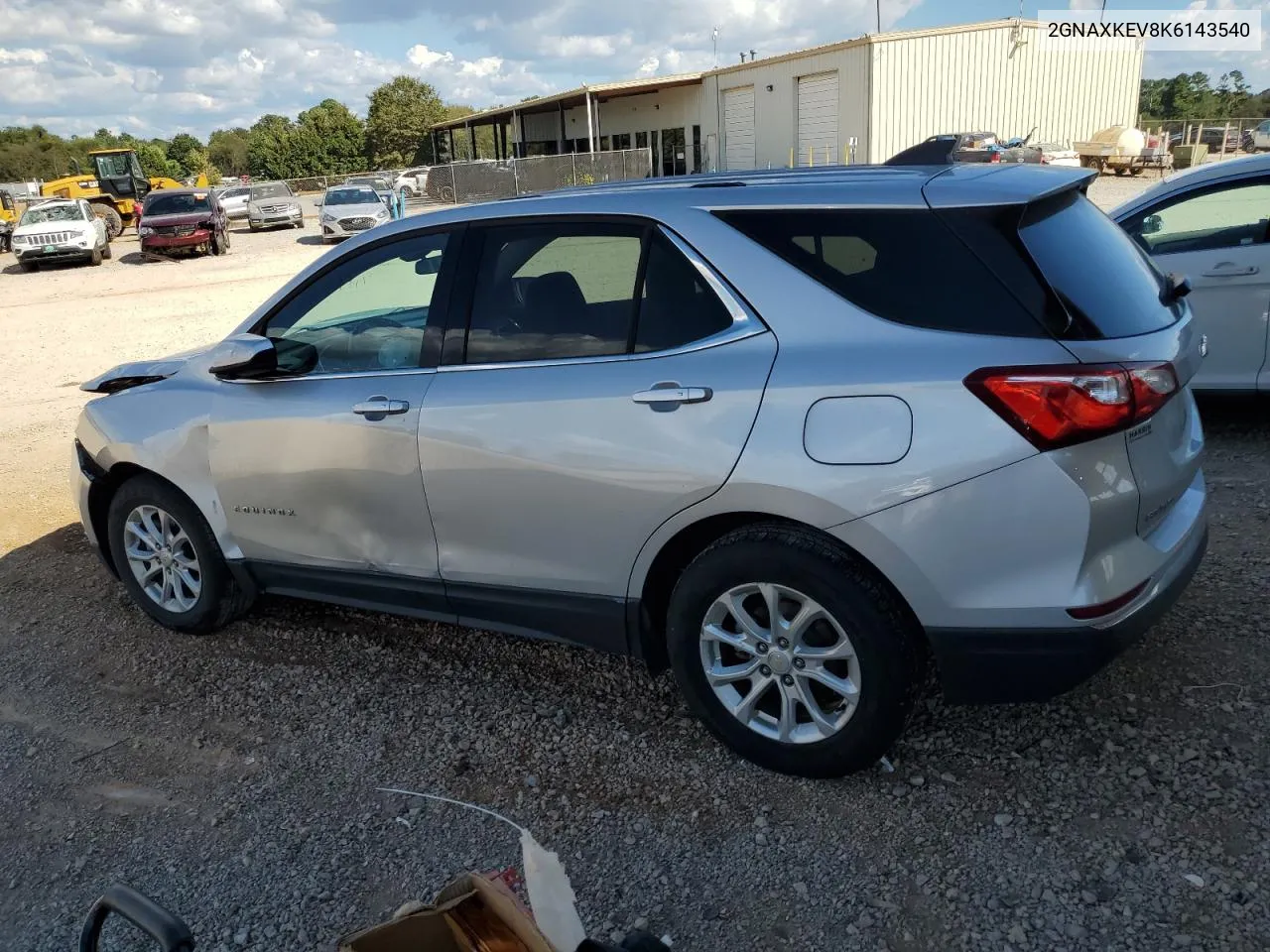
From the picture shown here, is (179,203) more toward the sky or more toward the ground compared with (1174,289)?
more toward the sky

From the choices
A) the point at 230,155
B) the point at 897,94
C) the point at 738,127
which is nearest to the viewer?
the point at 897,94

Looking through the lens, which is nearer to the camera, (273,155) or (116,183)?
(116,183)

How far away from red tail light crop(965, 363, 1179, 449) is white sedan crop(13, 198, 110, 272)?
28337mm

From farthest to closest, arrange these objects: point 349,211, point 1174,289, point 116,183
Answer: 1. point 116,183
2. point 349,211
3. point 1174,289

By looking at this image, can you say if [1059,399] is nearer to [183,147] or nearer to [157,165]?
[157,165]

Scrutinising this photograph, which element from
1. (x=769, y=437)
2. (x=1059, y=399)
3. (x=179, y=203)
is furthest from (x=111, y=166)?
(x=1059, y=399)

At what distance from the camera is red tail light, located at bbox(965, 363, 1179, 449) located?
2.58 meters

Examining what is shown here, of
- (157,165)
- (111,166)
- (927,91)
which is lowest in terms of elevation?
(111,166)

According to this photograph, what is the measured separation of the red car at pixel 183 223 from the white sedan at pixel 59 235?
4.05 feet

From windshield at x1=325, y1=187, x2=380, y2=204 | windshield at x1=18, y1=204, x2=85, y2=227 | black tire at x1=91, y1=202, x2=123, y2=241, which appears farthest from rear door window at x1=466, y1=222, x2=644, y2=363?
black tire at x1=91, y1=202, x2=123, y2=241

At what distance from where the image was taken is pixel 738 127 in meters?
40.9

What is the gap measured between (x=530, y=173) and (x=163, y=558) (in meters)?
36.9

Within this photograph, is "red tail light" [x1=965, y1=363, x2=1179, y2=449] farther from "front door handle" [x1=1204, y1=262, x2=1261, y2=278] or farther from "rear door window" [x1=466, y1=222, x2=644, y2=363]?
"front door handle" [x1=1204, y1=262, x2=1261, y2=278]

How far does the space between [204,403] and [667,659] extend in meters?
2.21
